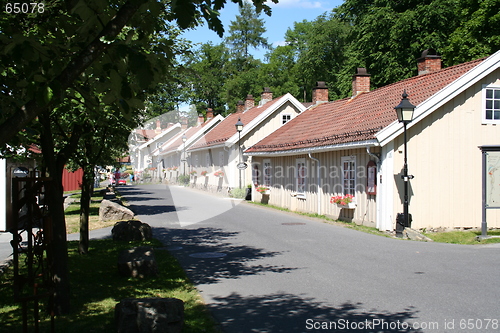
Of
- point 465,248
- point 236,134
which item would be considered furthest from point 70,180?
point 465,248

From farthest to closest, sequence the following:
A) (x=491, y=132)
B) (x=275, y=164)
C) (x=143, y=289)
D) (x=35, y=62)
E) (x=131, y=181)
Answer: (x=131, y=181)
(x=275, y=164)
(x=491, y=132)
(x=143, y=289)
(x=35, y=62)

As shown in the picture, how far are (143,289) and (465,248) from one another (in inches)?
315

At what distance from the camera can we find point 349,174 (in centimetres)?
1756

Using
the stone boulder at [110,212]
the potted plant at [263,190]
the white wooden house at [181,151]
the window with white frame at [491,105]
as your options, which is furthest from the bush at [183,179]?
the window with white frame at [491,105]

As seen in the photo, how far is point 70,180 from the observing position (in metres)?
43.8

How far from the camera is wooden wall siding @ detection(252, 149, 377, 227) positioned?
16.6 meters

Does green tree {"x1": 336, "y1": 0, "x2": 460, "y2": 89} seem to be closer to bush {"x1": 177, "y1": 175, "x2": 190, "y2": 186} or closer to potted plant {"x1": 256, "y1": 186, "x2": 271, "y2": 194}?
potted plant {"x1": 256, "y1": 186, "x2": 271, "y2": 194}

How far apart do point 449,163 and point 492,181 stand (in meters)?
1.86

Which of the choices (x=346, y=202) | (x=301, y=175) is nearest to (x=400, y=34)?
(x=301, y=175)

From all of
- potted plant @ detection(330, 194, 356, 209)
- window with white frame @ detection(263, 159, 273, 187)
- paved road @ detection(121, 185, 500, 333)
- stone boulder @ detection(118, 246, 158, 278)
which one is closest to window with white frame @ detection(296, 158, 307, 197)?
window with white frame @ detection(263, 159, 273, 187)

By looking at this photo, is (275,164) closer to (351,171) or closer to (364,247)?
(351,171)

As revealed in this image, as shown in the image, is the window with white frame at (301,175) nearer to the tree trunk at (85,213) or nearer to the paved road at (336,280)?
the paved road at (336,280)

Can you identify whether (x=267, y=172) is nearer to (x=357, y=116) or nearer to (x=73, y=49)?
(x=357, y=116)

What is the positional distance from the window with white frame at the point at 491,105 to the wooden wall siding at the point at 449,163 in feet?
0.51
